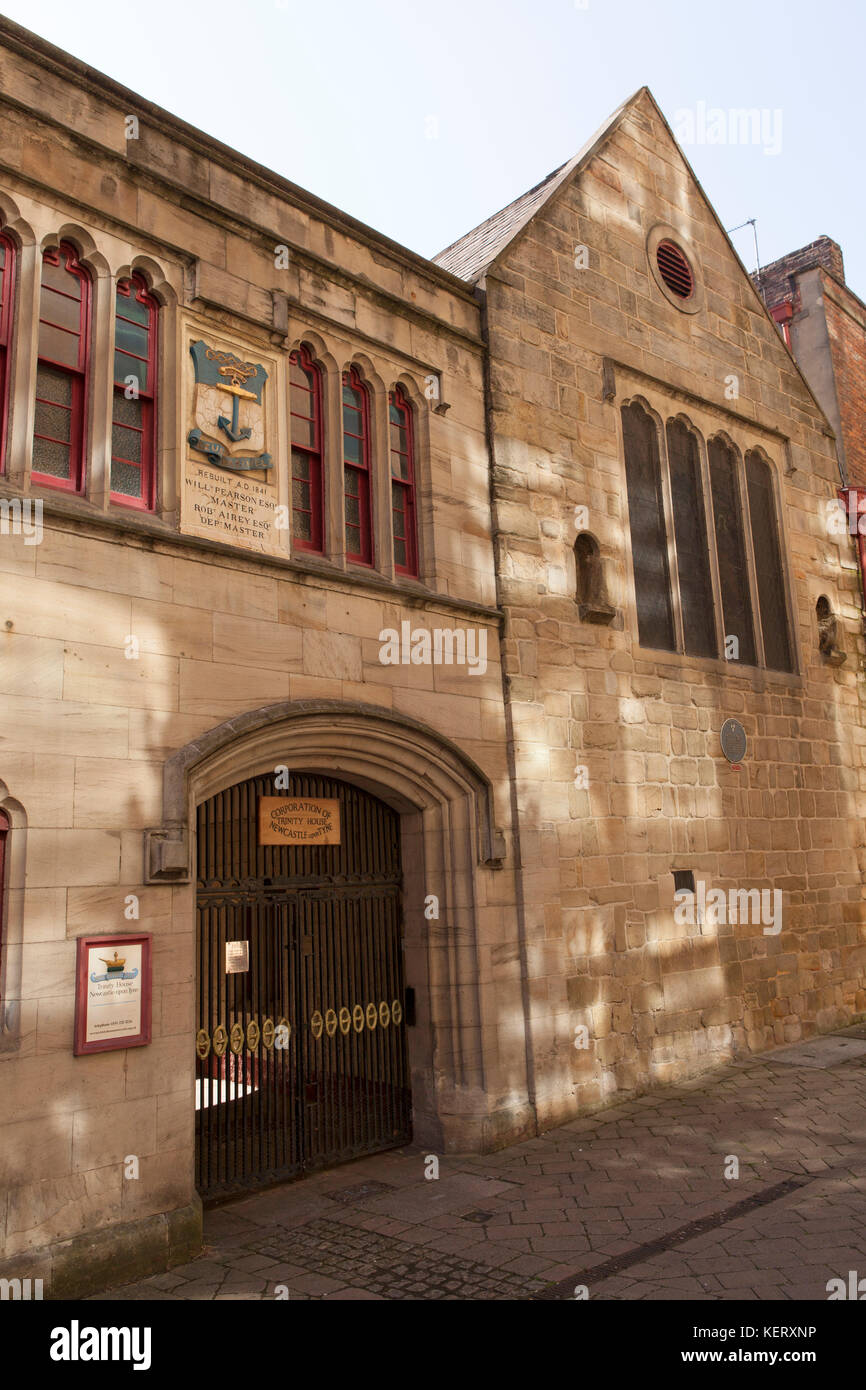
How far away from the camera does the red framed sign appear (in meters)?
5.98

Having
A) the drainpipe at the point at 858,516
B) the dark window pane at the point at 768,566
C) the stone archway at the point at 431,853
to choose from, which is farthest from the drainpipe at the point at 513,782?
the drainpipe at the point at 858,516

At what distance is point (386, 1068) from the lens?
8.55 meters

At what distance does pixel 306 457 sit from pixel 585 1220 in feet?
19.8

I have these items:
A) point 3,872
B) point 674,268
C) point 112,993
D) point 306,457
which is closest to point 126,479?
point 306,457

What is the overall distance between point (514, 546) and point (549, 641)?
3.26 ft

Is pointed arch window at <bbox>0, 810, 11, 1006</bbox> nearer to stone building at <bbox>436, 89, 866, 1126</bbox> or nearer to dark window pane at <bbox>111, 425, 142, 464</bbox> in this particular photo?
dark window pane at <bbox>111, 425, 142, 464</bbox>

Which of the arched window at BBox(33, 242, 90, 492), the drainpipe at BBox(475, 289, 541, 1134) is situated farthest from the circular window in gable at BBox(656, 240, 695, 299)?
the arched window at BBox(33, 242, 90, 492)

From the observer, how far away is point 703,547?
12305 millimetres

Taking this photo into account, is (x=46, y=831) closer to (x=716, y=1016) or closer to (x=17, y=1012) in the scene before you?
(x=17, y=1012)

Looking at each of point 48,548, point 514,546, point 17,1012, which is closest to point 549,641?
point 514,546

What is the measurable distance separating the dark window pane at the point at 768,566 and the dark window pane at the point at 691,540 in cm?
115

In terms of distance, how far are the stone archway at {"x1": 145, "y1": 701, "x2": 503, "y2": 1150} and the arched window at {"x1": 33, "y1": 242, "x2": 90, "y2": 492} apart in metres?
2.28

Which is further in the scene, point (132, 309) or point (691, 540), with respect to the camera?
point (691, 540)

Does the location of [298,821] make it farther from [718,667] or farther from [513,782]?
[718,667]
